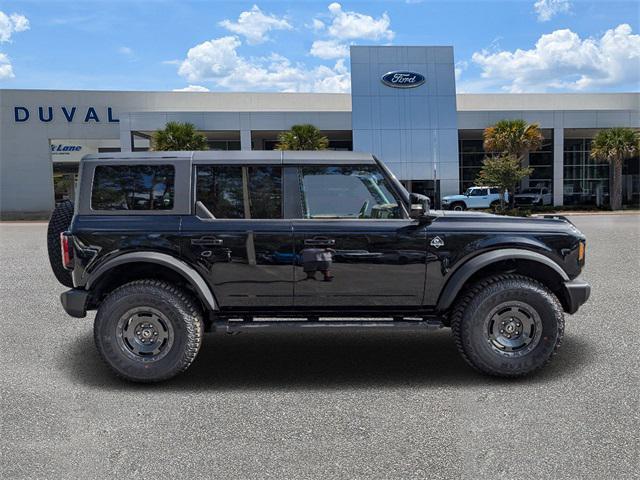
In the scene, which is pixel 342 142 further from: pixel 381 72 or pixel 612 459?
pixel 612 459

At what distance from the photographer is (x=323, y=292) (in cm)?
422

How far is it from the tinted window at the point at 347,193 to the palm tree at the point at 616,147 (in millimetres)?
33283

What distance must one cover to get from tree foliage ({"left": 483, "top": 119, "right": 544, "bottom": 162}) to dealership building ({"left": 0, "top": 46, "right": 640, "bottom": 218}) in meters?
2.18

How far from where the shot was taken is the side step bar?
4.19 meters

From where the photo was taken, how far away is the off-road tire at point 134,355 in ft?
13.5

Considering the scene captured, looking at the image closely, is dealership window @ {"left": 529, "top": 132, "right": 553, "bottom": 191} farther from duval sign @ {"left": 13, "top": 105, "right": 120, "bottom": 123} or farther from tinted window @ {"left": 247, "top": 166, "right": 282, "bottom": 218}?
tinted window @ {"left": 247, "top": 166, "right": 282, "bottom": 218}

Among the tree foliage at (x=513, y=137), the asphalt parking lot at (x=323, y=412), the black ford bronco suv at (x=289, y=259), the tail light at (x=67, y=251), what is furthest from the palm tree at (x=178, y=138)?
the black ford bronco suv at (x=289, y=259)

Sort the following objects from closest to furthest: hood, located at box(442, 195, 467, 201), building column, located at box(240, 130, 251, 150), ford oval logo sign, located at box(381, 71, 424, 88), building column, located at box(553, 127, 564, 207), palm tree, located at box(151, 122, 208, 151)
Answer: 1. palm tree, located at box(151, 122, 208, 151)
2. hood, located at box(442, 195, 467, 201)
3. ford oval logo sign, located at box(381, 71, 424, 88)
4. building column, located at box(240, 130, 251, 150)
5. building column, located at box(553, 127, 564, 207)

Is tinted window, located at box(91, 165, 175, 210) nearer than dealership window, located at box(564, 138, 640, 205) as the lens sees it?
Yes

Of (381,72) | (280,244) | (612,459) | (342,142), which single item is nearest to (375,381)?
(280,244)

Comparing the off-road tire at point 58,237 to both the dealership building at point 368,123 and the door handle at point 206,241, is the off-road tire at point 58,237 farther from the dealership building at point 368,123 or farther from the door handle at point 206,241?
the dealership building at point 368,123

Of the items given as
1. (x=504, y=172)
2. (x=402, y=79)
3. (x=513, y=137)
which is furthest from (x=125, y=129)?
(x=513, y=137)

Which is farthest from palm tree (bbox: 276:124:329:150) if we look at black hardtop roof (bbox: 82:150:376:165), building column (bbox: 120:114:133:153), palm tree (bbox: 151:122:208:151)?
black hardtop roof (bbox: 82:150:376:165)

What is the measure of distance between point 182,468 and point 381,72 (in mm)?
31613
